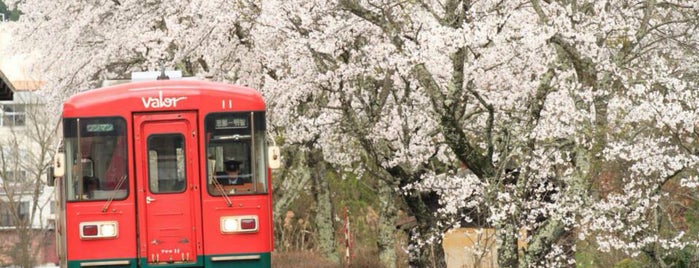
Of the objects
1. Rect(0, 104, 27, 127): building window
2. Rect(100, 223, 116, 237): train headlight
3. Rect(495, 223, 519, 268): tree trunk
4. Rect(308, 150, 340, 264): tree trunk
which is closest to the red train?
Rect(100, 223, 116, 237): train headlight

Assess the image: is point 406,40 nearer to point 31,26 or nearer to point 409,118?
point 409,118

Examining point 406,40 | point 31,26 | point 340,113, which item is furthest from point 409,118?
point 31,26

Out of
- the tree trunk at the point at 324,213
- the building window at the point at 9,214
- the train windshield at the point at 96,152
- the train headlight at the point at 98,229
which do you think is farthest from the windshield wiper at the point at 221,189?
the building window at the point at 9,214

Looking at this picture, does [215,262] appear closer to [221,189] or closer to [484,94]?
[221,189]

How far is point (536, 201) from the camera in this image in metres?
16.7

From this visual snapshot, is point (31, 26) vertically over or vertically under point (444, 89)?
over

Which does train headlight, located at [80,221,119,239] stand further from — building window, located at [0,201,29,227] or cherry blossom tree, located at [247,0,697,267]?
building window, located at [0,201,29,227]

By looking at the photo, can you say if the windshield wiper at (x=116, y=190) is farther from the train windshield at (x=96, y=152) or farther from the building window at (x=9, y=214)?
the building window at (x=9, y=214)

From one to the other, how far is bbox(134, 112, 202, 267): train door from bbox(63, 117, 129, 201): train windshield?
0.65ft

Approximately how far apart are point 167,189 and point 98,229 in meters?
0.83

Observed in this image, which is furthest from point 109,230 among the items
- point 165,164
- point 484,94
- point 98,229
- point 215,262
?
point 484,94

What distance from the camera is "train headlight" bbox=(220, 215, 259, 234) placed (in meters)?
15.3

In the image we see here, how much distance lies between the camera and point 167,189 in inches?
601

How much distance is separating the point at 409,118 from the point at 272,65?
240 centimetres
